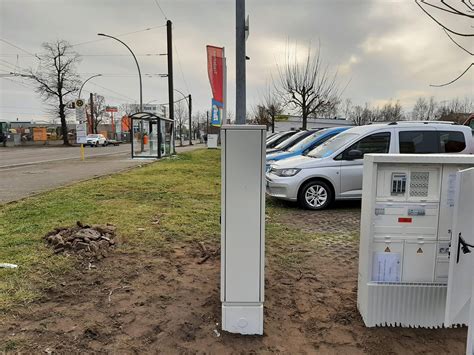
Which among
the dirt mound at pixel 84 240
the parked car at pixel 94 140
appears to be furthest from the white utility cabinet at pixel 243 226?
the parked car at pixel 94 140

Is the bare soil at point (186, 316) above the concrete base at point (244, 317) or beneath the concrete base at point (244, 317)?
beneath

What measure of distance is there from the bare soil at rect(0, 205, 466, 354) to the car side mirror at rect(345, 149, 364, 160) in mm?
3594

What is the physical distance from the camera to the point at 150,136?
22.0 metres

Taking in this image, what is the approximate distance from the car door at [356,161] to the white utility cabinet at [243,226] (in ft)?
17.1

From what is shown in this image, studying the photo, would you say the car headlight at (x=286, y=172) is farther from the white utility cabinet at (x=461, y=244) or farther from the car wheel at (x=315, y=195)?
the white utility cabinet at (x=461, y=244)

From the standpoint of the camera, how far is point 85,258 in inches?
163

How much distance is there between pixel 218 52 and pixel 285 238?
3.20 meters

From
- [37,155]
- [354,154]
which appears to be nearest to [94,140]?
[37,155]

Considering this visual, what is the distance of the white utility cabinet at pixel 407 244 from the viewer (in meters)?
2.84

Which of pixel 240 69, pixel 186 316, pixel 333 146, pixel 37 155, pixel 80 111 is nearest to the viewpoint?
pixel 186 316

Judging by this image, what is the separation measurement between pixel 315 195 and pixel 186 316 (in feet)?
16.5

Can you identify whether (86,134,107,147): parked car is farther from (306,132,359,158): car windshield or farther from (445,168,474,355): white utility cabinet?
(445,168,474,355): white utility cabinet

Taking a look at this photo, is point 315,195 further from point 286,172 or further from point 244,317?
point 244,317

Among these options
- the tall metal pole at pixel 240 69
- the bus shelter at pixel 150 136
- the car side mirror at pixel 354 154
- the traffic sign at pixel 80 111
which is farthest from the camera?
the bus shelter at pixel 150 136
